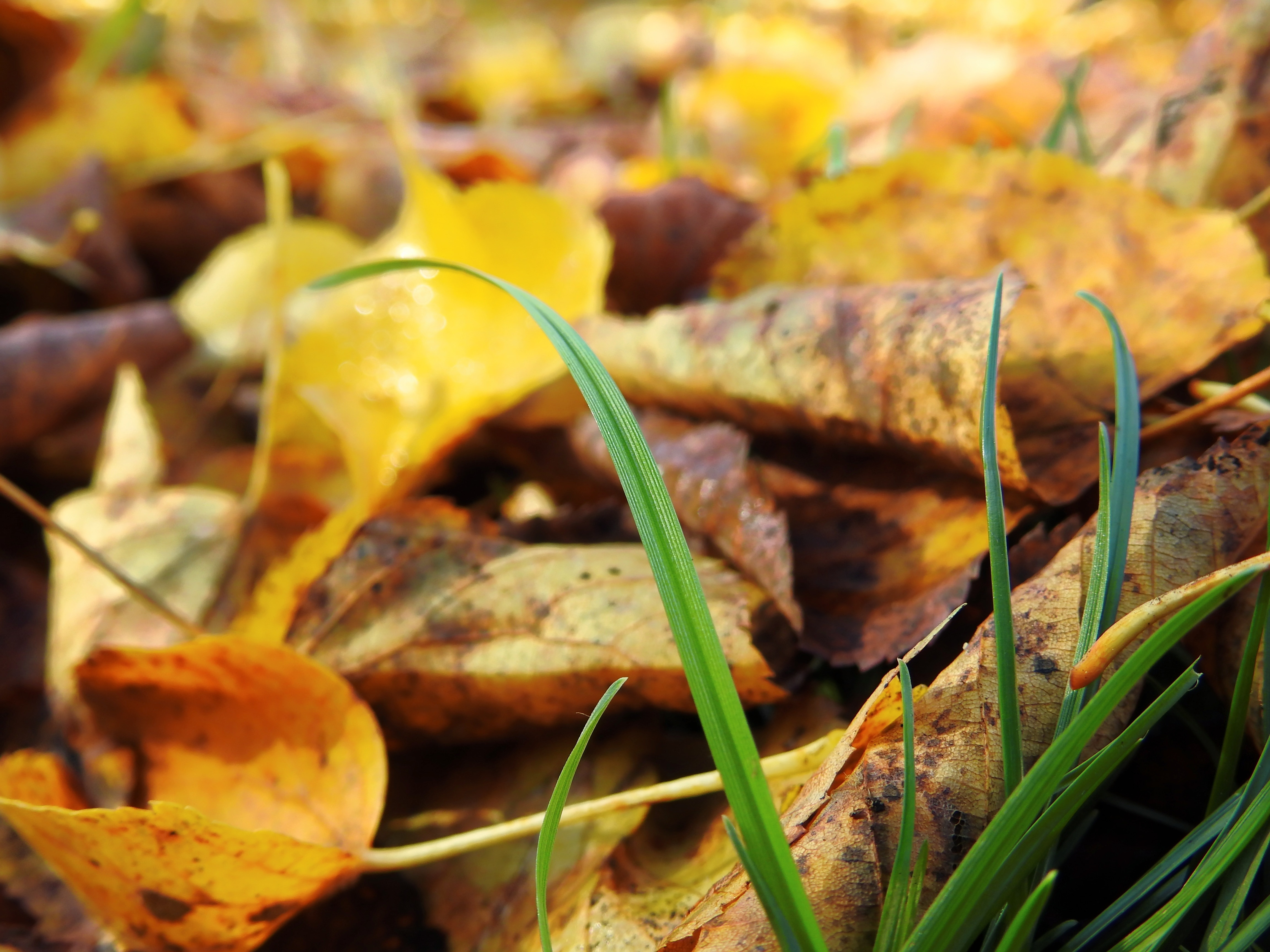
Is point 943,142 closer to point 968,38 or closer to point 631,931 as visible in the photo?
point 968,38

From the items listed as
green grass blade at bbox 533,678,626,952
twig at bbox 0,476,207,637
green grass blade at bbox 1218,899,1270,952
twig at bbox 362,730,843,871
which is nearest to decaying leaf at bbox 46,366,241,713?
twig at bbox 0,476,207,637

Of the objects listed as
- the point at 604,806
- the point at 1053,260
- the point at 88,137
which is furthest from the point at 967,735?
the point at 88,137

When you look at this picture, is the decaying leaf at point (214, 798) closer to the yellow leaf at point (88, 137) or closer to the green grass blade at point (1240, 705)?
the green grass blade at point (1240, 705)

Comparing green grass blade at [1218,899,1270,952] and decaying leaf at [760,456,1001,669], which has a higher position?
decaying leaf at [760,456,1001,669]

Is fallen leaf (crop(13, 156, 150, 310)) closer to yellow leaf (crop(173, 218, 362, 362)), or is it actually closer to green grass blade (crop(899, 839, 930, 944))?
yellow leaf (crop(173, 218, 362, 362))

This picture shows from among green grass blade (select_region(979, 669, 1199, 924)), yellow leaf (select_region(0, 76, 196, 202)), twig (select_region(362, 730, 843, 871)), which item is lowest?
twig (select_region(362, 730, 843, 871))

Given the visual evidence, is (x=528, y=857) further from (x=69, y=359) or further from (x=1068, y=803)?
(x=69, y=359)

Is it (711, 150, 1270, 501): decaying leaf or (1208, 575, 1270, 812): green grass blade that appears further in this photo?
(711, 150, 1270, 501): decaying leaf
